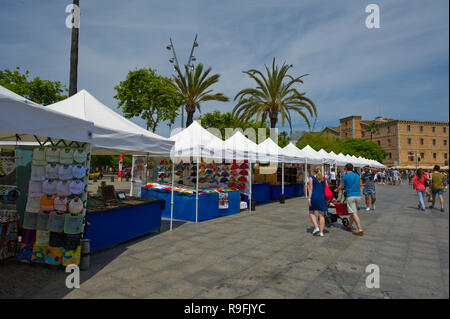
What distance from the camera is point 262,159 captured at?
35.9ft

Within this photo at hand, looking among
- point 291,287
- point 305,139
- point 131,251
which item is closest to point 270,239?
point 291,287

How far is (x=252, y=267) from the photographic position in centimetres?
454

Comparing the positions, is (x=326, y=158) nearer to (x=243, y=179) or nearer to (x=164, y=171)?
(x=243, y=179)

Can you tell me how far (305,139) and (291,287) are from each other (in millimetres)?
45042

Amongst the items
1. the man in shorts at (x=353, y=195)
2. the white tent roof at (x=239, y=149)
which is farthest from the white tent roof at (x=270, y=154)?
the man in shorts at (x=353, y=195)

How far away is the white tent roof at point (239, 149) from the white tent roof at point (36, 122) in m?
5.59

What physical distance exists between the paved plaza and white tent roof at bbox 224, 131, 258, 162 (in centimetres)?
311

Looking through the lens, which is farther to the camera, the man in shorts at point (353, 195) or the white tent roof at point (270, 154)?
the white tent roof at point (270, 154)

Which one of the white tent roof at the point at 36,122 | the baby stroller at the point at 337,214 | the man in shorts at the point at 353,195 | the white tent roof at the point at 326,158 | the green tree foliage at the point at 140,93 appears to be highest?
the green tree foliage at the point at 140,93

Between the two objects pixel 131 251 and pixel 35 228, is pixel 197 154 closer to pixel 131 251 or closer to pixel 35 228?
pixel 131 251

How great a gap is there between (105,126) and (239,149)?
577 cm

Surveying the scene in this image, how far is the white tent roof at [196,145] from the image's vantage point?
8.23m

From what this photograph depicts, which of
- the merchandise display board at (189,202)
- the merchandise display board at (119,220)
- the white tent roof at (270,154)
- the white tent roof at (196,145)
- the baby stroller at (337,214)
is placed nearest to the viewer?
the merchandise display board at (119,220)

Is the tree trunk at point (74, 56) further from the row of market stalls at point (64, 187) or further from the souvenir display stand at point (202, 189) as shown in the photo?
the souvenir display stand at point (202, 189)
